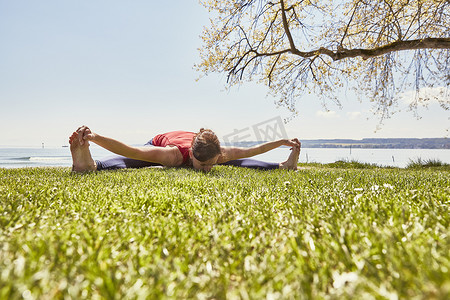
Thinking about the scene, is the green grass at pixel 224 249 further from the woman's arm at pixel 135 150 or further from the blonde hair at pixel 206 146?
the blonde hair at pixel 206 146

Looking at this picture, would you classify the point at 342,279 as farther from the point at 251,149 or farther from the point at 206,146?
the point at 251,149

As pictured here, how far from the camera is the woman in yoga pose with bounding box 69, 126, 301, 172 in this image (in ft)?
12.3

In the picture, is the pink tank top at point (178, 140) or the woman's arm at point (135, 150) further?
the pink tank top at point (178, 140)

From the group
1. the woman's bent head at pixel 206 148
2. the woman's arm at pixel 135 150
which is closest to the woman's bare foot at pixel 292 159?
the woman's bent head at pixel 206 148

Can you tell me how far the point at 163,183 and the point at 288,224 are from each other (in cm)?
159

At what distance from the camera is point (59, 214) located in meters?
1.58

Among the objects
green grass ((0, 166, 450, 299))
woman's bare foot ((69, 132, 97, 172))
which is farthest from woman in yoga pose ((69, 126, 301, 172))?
green grass ((0, 166, 450, 299))

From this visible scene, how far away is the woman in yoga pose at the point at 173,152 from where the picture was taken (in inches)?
147

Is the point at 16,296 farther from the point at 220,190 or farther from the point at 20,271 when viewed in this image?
the point at 220,190

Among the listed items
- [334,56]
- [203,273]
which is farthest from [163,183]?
[334,56]

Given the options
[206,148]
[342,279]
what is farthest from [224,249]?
[206,148]

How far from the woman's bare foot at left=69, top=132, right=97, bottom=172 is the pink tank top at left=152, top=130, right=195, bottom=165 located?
1623 mm

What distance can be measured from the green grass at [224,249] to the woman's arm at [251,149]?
329 cm

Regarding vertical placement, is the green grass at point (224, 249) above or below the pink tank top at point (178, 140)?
below
